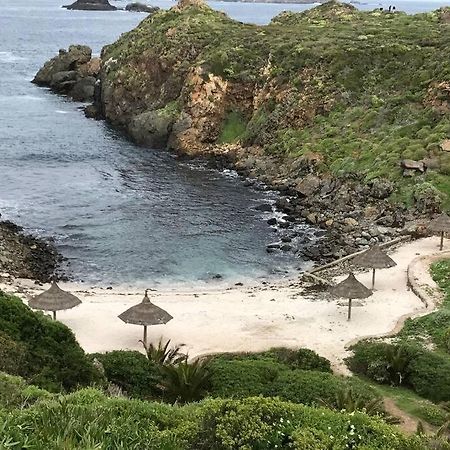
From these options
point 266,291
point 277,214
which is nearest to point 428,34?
point 277,214

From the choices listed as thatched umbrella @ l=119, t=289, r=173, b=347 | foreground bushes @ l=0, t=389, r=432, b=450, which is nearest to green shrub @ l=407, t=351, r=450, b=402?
thatched umbrella @ l=119, t=289, r=173, b=347

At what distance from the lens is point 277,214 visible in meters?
45.9

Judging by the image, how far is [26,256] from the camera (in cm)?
3762

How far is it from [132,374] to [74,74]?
76.2m

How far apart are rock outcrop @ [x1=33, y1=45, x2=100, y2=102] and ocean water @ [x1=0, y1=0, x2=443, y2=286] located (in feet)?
36.8

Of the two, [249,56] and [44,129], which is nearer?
[249,56]

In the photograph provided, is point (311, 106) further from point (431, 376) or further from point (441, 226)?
point (431, 376)

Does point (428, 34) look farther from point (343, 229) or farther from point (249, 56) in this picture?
point (343, 229)

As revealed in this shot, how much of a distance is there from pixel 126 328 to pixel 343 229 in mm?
19603

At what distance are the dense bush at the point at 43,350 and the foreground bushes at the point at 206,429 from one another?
5024 millimetres

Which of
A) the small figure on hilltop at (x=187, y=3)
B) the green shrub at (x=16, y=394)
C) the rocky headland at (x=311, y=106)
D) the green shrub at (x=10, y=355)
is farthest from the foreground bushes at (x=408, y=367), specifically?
the small figure on hilltop at (x=187, y=3)

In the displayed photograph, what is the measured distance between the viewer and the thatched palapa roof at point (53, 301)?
86.7 feet

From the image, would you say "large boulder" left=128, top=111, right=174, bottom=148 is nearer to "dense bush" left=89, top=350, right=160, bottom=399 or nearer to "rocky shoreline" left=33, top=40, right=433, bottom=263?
"rocky shoreline" left=33, top=40, right=433, bottom=263

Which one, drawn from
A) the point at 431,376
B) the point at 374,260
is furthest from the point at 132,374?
the point at 374,260
